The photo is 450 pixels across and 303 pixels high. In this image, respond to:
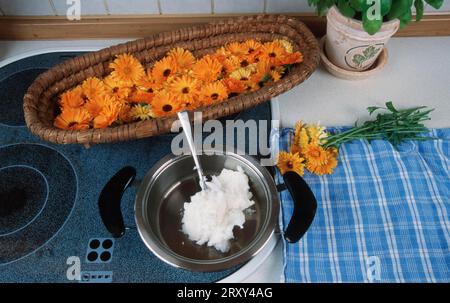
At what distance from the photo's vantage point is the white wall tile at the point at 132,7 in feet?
2.97

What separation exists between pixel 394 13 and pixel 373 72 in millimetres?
157

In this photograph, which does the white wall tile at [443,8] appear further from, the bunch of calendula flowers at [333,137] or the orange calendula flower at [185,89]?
the orange calendula flower at [185,89]

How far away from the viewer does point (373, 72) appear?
2.76ft

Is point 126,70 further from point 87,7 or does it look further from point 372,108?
point 372,108

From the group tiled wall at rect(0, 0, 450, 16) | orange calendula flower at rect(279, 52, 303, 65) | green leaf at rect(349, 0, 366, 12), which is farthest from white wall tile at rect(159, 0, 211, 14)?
green leaf at rect(349, 0, 366, 12)

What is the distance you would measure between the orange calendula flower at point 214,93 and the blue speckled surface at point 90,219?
71 millimetres

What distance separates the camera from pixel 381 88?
86 centimetres

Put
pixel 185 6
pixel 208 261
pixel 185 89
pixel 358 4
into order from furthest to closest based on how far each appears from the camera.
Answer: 1. pixel 185 6
2. pixel 185 89
3. pixel 358 4
4. pixel 208 261

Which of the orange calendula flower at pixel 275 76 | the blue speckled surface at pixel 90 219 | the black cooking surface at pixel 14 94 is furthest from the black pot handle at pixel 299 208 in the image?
Result: the black cooking surface at pixel 14 94

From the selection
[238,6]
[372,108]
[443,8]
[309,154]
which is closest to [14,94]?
[238,6]

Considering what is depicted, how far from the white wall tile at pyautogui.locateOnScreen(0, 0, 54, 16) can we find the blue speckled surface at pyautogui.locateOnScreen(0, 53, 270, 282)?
282 mm

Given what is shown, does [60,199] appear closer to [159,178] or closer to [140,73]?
[159,178]

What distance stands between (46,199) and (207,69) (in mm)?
388
